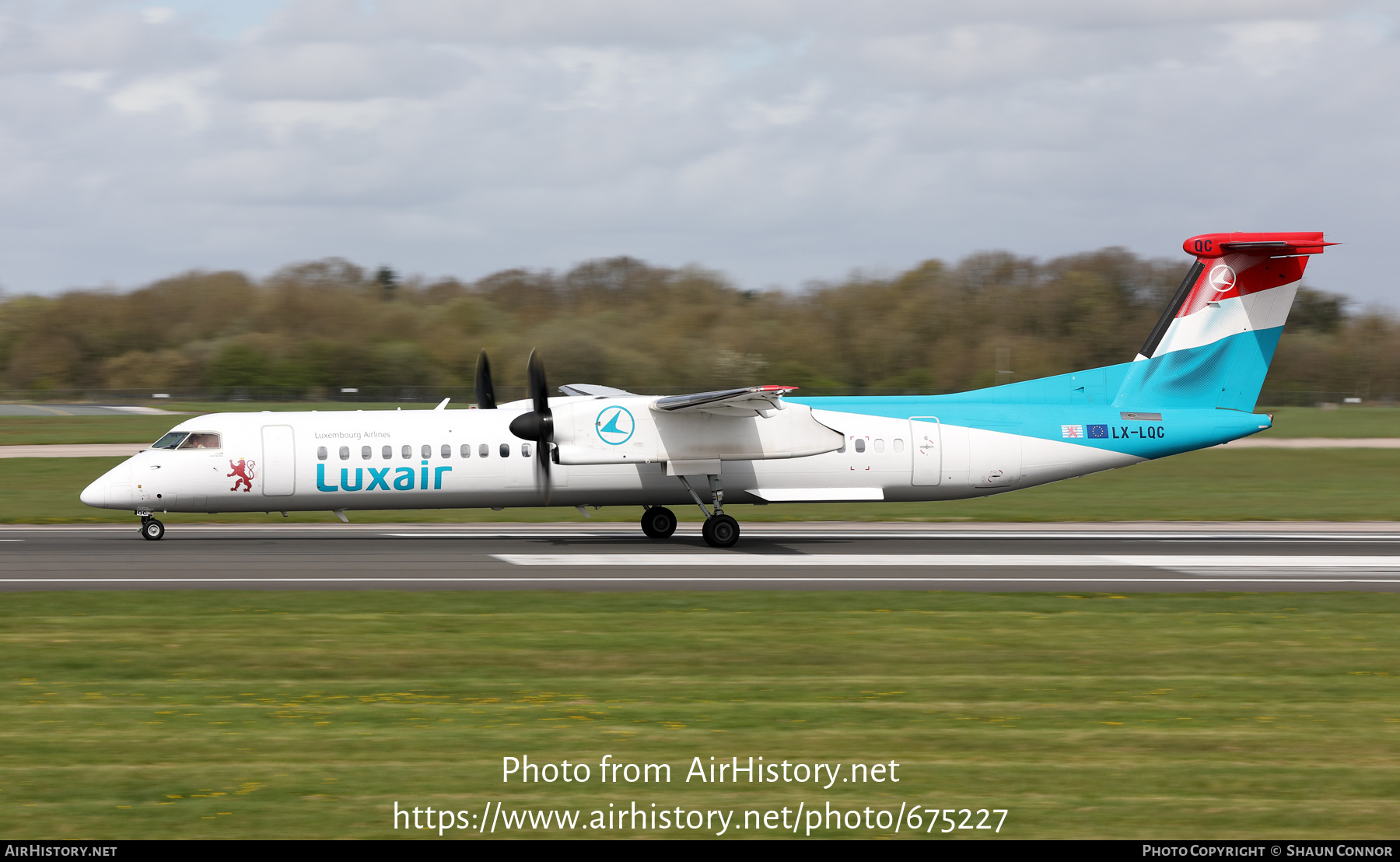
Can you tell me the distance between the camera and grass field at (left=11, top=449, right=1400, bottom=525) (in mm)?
29422

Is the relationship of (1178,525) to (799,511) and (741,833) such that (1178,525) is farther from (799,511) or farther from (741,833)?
(741,833)

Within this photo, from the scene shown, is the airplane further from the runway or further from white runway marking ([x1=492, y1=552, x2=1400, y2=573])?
white runway marking ([x1=492, y1=552, x2=1400, y2=573])

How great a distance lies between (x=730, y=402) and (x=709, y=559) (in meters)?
2.81

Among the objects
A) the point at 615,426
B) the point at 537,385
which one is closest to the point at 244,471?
the point at 537,385

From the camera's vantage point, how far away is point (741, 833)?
709 centimetres

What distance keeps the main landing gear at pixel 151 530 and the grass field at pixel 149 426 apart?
18968 mm

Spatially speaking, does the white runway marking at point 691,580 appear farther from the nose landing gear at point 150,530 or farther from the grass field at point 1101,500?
the grass field at point 1101,500

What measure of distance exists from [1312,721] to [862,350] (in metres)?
49.8

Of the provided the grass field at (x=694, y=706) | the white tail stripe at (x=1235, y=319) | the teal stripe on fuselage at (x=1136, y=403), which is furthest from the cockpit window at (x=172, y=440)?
the white tail stripe at (x=1235, y=319)

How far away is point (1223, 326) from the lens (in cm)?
2434

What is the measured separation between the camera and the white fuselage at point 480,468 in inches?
866

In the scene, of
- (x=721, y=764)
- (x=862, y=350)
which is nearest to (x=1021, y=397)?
(x=721, y=764)

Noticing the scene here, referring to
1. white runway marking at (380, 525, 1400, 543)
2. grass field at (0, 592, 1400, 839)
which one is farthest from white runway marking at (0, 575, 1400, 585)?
white runway marking at (380, 525, 1400, 543)

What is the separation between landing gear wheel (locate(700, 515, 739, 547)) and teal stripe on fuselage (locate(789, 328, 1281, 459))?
268 centimetres
